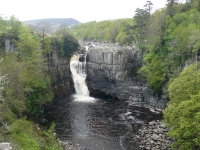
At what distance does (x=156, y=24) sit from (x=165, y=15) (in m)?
3.57

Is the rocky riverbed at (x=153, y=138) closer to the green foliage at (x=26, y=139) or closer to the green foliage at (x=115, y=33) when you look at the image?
the green foliage at (x=26, y=139)

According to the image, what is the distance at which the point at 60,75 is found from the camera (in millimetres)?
70062

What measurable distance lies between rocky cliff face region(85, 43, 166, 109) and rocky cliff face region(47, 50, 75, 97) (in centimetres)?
613

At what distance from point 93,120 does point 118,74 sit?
20811 mm

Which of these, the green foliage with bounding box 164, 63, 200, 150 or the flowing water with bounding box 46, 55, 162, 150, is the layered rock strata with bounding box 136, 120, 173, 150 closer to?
the flowing water with bounding box 46, 55, 162, 150

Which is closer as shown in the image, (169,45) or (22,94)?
(22,94)

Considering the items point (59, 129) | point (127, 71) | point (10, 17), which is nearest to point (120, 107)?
point (127, 71)

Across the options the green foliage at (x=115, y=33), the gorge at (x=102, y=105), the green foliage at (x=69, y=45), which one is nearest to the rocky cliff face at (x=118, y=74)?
the gorge at (x=102, y=105)

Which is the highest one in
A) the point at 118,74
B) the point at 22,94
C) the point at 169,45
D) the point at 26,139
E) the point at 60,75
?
the point at 169,45

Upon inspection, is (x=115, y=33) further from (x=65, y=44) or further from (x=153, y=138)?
(x=153, y=138)

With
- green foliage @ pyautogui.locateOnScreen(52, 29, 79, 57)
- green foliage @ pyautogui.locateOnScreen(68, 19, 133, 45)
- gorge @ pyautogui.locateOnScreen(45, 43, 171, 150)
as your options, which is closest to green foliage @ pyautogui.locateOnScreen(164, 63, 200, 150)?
gorge @ pyautogui.locateOnScreen(45, 43, 171, 150)

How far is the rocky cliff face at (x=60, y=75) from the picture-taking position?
6738 cm

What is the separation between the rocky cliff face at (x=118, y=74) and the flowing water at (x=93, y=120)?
3.39 metres

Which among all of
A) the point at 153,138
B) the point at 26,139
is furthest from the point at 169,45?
the point at 26,139
